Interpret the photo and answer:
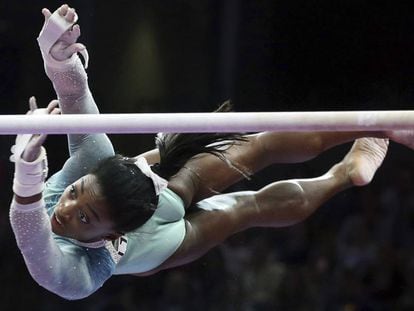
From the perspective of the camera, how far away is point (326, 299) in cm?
210

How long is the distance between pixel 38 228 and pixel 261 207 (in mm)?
444

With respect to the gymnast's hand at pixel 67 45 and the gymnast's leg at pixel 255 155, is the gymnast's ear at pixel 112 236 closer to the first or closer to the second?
the gymnast's leg at pixel 255 155

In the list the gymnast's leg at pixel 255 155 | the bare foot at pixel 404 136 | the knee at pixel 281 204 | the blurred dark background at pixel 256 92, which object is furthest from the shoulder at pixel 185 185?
the blurred dark background at pixel 256 92

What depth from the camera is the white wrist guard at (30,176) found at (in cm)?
111

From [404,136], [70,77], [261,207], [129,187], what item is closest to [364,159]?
[404,136]

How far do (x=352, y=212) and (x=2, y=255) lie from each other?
97 centimetres

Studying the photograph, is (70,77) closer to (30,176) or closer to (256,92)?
(30,176)

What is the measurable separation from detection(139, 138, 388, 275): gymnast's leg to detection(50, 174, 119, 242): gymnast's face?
7.5 inches

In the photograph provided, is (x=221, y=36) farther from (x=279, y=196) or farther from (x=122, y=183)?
(x=122, y=183)

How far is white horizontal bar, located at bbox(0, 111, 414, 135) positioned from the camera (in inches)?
42.8

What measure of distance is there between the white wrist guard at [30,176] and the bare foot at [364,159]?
0.60 metres

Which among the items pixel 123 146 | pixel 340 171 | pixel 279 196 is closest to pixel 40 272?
pixel 279 196

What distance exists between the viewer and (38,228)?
114cm

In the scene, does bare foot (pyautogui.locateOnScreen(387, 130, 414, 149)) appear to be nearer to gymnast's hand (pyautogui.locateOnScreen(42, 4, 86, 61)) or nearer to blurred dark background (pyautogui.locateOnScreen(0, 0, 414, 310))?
gymnast's hand (pyautogui.locateOnScreen(42, 4, 86, 61))
